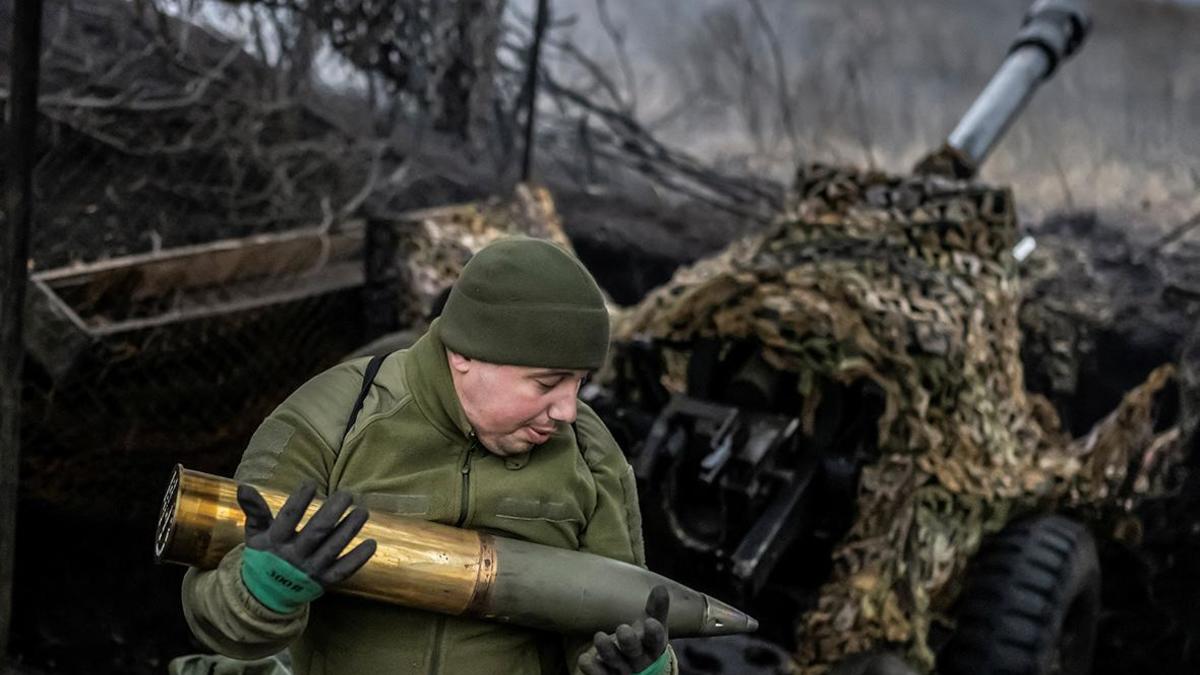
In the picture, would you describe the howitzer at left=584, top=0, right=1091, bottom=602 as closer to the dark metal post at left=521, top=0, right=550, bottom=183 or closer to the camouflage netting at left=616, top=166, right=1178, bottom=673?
the camouflage netting at left=616, top=166, right=1178, bottom=673

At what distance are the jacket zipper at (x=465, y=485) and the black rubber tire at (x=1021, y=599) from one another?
2.65 meters

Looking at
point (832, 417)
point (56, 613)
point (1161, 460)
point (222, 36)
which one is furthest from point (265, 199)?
point (1161, 460)

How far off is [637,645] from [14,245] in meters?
1.65

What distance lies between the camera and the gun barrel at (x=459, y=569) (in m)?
1.67

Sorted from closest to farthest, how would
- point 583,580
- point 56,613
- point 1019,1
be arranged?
point 583,580, point 56,613, point 1019,1

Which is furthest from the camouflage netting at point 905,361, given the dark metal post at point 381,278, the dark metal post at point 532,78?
the dark metal post at point 532,78

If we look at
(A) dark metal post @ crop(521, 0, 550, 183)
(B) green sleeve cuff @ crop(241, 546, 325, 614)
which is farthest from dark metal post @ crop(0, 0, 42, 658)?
(A) dark metal post @ crop(521, 0, 550, 183)

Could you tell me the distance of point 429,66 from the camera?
21.2 ft

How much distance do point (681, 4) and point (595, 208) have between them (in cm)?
381

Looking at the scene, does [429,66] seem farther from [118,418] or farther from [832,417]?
[832,417]

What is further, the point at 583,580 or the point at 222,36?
the point at 222,36

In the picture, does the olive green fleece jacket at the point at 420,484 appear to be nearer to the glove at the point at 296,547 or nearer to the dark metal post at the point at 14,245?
the glove at the point at 296,547

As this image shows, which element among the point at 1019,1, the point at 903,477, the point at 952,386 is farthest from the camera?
the point at 1019,1

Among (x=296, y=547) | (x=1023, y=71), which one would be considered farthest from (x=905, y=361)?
(x=1023, y=71)
